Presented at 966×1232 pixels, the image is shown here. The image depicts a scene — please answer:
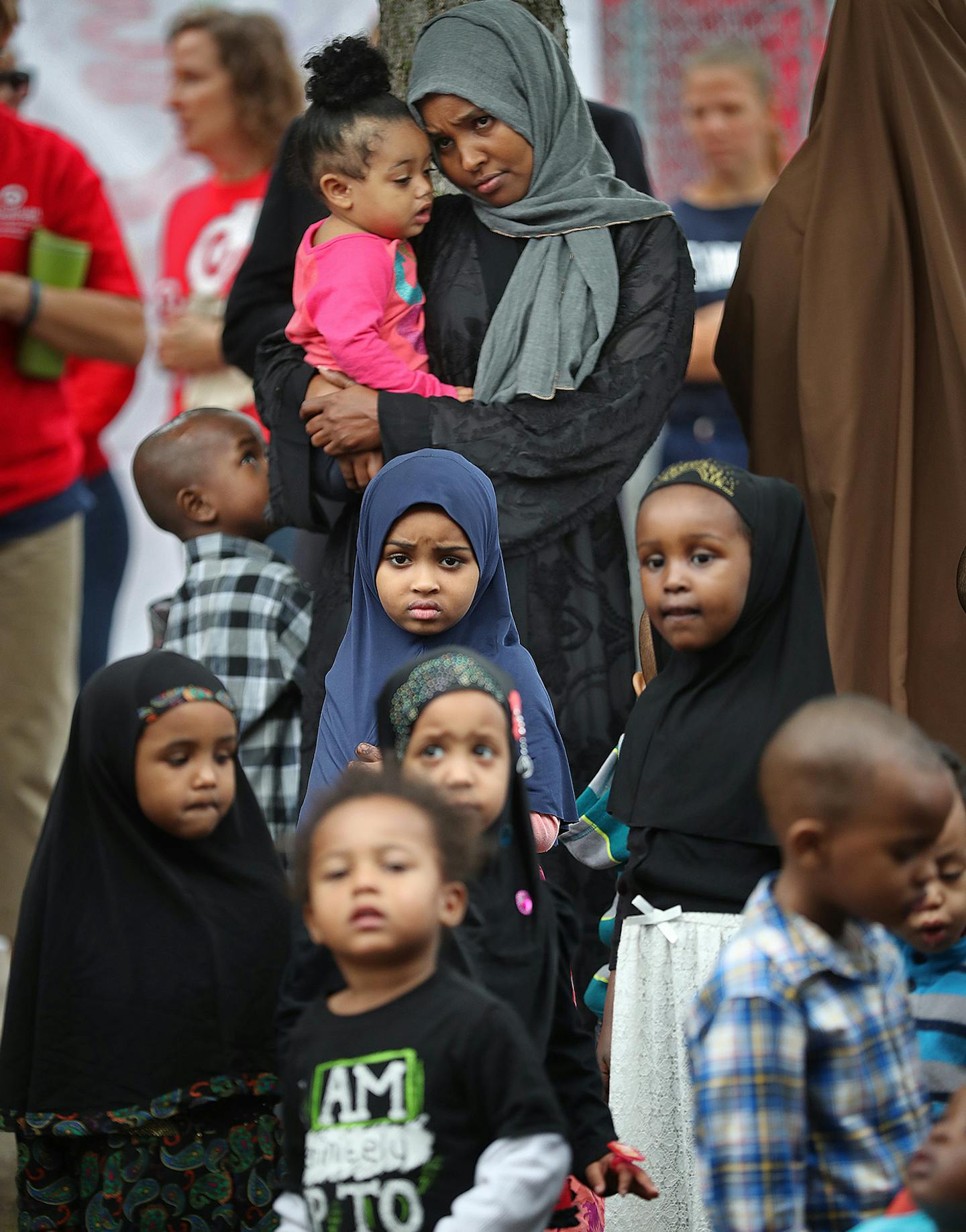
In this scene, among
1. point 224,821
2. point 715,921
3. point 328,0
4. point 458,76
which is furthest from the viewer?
point 328,0

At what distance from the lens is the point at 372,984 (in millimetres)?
2480

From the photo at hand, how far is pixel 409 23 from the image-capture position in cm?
462

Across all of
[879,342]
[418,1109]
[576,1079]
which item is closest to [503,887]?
[576,1079]

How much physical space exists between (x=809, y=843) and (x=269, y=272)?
108 inches

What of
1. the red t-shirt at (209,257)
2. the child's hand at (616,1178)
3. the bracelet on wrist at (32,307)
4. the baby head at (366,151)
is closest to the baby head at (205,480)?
the baby head at (366,151)

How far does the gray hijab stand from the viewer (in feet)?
13.0

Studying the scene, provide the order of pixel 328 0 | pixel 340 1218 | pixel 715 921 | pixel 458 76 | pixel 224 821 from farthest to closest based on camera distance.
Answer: pixel 328 0 → pixel 458 76 → pixel 224 821 → pixel 715 921 → pixel 340 1218

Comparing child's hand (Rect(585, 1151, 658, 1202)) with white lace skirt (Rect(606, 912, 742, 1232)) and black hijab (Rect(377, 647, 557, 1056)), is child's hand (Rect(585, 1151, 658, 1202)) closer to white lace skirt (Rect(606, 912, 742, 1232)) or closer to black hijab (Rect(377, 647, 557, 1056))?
black hijab (Rect(377, 647, 557, 1056))

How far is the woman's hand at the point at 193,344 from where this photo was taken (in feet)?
19.9

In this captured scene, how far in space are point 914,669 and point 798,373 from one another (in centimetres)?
75

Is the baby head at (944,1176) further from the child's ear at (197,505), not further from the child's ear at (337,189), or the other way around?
the child's ear at (197,505)

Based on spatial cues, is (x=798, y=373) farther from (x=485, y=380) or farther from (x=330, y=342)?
(x=330, y=342)

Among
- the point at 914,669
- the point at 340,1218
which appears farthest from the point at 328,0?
the point at 340,1218

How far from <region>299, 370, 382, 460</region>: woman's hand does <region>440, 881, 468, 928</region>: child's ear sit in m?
1.57
